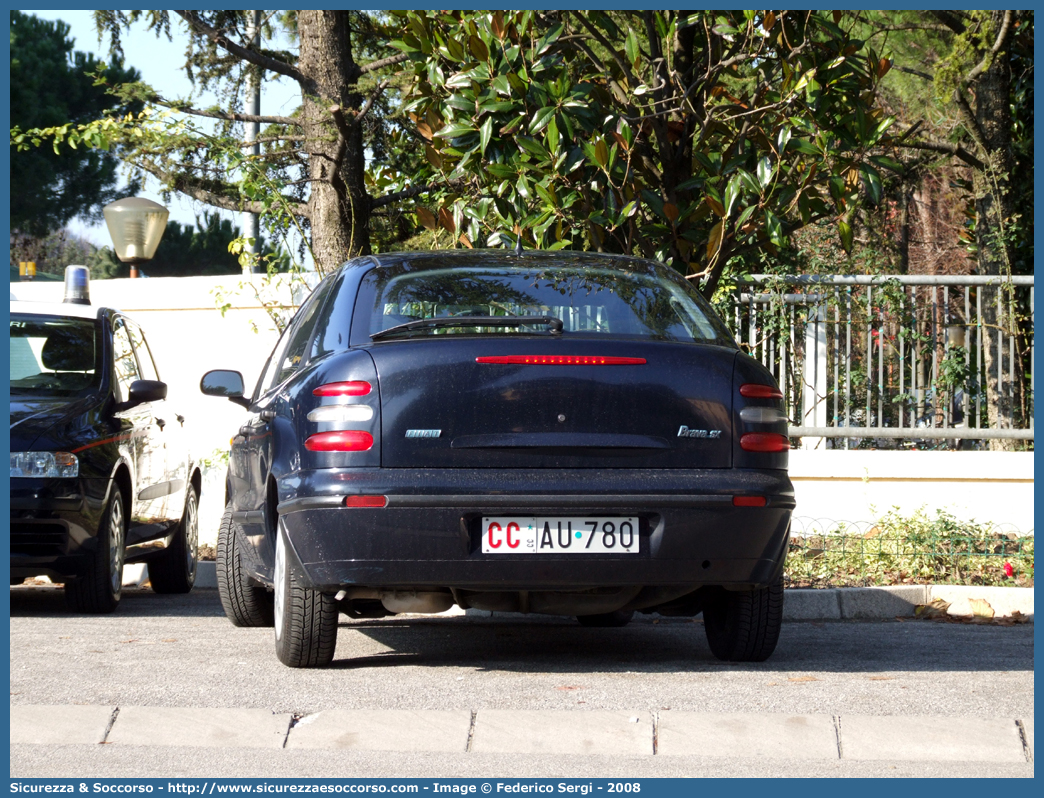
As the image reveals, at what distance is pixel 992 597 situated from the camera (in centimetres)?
780

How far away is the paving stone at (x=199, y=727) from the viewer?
4234 mm

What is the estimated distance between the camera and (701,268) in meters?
10.1

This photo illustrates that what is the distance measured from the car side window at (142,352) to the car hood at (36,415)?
4.34 feet

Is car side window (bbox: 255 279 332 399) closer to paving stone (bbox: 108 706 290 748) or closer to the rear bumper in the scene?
the rear bumper

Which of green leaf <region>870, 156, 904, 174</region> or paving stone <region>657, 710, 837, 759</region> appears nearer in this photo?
paving stone <region>657, 710, 837, 759</region>

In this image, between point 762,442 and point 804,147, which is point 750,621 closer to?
point 762,442

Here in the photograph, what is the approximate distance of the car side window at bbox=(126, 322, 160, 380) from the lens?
9.21 meters

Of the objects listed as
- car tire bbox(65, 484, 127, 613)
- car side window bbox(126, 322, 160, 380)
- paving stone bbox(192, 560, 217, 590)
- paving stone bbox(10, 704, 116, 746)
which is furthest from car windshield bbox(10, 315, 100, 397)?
paving stone bbox(10, 704, 116, 746)

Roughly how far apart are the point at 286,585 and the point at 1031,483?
281 inches

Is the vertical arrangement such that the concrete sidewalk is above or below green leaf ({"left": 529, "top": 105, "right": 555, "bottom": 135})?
below

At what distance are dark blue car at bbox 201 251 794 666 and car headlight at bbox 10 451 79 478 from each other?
94.6 inches

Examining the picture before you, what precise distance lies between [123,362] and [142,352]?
2.34ft

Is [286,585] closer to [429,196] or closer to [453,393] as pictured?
[453,393]

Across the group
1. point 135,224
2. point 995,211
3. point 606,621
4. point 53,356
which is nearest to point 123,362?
point 53,356
